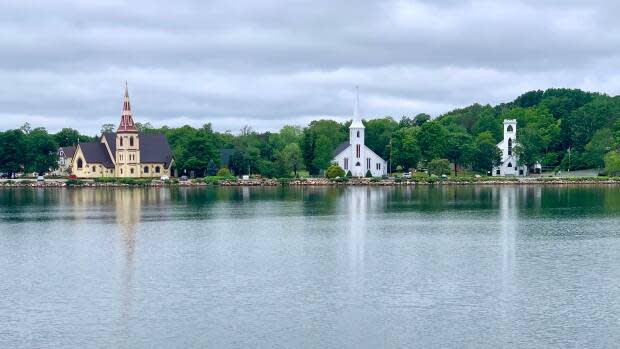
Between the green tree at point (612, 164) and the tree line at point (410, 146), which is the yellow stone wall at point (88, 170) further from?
the green tree at point (612, 164)

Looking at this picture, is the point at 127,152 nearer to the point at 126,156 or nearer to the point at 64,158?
the point at 126,156

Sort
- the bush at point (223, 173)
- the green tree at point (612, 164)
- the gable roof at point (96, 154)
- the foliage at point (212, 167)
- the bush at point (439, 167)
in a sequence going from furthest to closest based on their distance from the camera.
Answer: the gable roof at point (96, 154), the foliage at point (212, 167), the bush at point (223, 173), the bush at point (439, 167), the green tree at point (612, 164)

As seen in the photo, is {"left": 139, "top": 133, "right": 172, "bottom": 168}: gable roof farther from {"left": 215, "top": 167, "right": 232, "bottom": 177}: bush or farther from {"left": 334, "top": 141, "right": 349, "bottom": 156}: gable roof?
{"left": 334, "top": 141, "right": 349, "bottom": 156}: gable roof

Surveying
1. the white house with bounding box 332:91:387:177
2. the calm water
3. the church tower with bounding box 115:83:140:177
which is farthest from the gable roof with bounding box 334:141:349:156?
the calm water

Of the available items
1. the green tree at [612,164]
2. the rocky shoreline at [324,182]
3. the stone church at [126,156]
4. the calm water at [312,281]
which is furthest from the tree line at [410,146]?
the calm water at [312,281]

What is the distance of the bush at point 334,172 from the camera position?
11738 centimetres

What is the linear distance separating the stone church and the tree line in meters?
2.82

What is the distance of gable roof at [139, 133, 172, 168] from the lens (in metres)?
125

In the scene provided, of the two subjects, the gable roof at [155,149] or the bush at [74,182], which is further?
the gable roof at [155,149]

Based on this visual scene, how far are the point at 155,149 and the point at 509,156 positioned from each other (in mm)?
53972

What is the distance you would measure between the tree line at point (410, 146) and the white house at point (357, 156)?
2.18 metres

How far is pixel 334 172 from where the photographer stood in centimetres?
11750

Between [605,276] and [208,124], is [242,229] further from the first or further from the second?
[208,124]

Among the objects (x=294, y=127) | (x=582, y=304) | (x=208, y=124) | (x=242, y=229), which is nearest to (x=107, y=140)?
(x=208, y=124)
